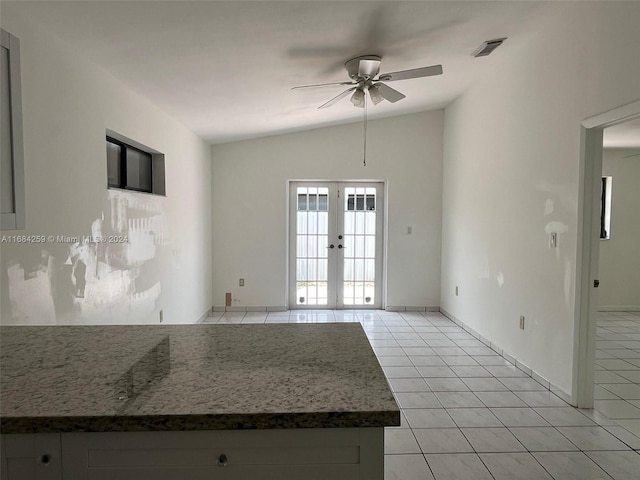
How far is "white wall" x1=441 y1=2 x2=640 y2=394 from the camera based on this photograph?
2.82 meters

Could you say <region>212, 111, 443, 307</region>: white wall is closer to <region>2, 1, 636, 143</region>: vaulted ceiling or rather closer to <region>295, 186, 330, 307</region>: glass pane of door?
<region>295, 186, 330, 307</region>: glass pane of door

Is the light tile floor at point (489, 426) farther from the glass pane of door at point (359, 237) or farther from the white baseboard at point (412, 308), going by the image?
the glass pane of door at point (359, 237)

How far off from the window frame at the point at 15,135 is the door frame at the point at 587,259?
3.16 m

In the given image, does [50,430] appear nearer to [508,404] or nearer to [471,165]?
[508,404]

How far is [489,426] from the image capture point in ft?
9.18

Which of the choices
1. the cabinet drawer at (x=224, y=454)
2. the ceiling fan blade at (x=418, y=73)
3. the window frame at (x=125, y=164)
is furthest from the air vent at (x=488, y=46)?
the cabinet drawer at (x=224, y=454)

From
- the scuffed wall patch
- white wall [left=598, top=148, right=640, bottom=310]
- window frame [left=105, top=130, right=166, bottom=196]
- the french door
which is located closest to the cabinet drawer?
the scuffed wall patch

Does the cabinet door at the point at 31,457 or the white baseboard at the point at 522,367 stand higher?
the cabinet door at the point at 31,457

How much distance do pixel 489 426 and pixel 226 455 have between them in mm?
2287

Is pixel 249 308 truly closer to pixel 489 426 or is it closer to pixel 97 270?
pixel 97 270

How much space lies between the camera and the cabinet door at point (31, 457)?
40.4 inches

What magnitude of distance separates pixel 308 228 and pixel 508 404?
377 centimetres

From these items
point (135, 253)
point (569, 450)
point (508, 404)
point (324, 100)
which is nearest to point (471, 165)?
point (324, 100)

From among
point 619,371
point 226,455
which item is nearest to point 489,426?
point 619,371
